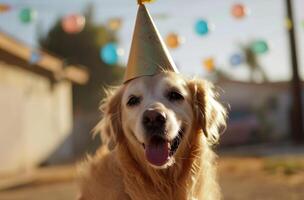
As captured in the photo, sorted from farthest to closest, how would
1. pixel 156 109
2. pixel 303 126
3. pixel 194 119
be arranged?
pixel 303 126 < pixel 194 119 < pixel 156 109

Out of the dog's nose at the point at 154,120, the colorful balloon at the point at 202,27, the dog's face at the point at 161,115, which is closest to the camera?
the dog's nose at the point at 154,120

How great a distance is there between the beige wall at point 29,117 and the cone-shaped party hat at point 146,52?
10863mm

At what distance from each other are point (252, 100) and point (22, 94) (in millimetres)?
17921

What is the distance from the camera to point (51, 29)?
34625 mm

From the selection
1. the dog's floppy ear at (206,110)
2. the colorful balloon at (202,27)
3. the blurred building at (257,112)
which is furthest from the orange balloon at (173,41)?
the blurred building at (257,112)

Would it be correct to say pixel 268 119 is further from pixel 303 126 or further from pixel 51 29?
pixel 51 29

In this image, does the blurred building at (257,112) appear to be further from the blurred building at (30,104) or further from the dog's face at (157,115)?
the dog's face at (157,115)

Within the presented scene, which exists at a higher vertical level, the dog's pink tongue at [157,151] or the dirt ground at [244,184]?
the dog's pink tongue at [157,151]

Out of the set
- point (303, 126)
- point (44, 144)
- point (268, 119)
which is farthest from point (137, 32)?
point (268, 119)

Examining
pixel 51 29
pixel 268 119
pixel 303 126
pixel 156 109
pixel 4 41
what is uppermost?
pixel 156 109

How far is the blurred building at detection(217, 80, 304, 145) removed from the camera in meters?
28.8

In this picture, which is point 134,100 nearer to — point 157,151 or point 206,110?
point 157,151

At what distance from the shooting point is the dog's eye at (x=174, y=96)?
13.3 feet

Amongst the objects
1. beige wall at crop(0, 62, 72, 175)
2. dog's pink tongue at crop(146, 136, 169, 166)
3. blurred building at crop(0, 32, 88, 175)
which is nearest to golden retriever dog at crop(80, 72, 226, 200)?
dog's pink tongue at crop(146, 136, 169, 166)
